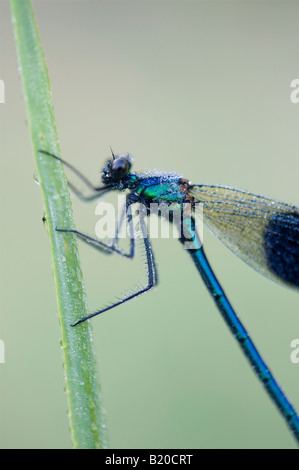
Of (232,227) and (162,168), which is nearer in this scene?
(232,227)

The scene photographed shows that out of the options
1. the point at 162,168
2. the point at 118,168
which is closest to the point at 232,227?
the point at 118,168

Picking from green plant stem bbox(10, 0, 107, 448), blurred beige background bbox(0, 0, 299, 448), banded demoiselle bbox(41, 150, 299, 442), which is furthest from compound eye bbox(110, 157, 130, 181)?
green plant stem bbox(10, 0, 107, 448)

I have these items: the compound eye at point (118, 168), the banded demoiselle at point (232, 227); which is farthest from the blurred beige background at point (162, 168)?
the banded demoiselle at point (232, 227)

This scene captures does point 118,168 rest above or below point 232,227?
above

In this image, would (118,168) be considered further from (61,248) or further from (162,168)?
(162,168)

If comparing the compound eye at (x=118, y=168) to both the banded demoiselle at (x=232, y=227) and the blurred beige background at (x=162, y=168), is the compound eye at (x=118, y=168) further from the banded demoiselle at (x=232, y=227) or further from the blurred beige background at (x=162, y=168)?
the blurred beige background at (x=162, y=168)

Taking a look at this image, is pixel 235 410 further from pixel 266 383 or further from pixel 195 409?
pixel 266 383
